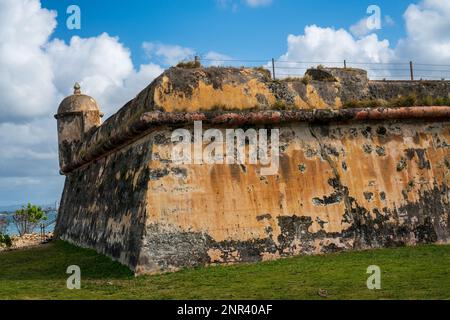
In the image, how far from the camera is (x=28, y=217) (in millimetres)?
27781

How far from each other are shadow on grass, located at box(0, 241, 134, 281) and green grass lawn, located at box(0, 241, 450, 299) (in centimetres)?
2

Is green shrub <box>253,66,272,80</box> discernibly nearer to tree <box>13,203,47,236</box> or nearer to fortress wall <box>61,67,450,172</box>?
fortress wall <box>61,67,450,172</box>

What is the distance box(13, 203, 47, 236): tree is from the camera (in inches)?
1086

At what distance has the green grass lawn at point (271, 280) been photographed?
621 centimetres

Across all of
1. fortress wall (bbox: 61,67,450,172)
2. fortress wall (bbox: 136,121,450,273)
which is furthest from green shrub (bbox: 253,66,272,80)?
fortress wall (bbox: 136,121,450,273)

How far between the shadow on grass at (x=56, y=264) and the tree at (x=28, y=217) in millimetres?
14097

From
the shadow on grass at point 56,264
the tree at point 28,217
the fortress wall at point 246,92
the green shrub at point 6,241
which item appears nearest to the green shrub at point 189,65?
the fortress wall at point 246,92

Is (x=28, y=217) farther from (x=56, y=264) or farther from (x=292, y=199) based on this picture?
(x=292, y=199)

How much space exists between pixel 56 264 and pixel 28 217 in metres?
18.1

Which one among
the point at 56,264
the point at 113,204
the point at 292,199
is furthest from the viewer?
the point at 113,204

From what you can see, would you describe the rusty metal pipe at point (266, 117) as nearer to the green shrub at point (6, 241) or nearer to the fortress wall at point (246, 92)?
the fortress wall at point (246, 92)

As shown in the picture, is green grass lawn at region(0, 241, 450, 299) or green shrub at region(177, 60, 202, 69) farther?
green shrub at region(177, 60, 202, 69)

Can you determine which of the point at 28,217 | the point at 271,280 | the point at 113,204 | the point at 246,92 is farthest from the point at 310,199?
the point at 28,217
